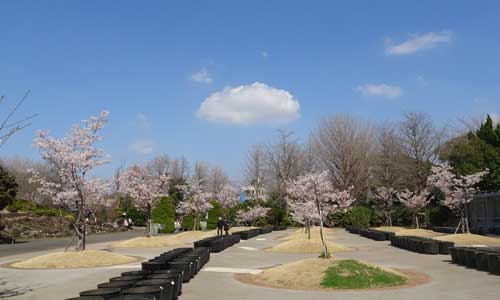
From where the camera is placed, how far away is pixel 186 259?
55.5 feet

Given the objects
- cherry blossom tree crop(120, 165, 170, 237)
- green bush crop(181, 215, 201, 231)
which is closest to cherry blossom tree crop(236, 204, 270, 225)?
green bush crop(181, 215, 201, 231)

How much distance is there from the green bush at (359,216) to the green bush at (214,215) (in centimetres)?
1563

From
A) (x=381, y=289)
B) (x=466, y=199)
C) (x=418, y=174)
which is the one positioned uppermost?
(x=418, y=174)

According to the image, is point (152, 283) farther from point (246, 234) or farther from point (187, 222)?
point (187, 222)

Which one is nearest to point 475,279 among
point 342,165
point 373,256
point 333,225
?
point 373,256

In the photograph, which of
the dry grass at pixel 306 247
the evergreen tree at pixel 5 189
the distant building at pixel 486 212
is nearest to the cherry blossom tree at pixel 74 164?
the dry grass at pixel 306 247

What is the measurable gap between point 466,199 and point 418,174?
21.8m

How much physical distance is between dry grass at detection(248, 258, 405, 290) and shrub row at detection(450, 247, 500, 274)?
3224mm

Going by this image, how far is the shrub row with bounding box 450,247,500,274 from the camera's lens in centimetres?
1534

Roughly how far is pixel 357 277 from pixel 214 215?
152ft

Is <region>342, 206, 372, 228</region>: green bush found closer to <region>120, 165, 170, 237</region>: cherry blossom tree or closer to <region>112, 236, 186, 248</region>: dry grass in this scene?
<region>120, 165, 170, 237</region>: cherry blossom tree

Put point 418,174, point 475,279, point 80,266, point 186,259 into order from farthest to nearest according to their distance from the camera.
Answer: point 418,174
point 80,266
point 186,259
point 475,279

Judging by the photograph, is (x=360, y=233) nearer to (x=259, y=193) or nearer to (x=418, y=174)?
(x=418, y=174)

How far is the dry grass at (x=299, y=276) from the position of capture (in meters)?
13.8
